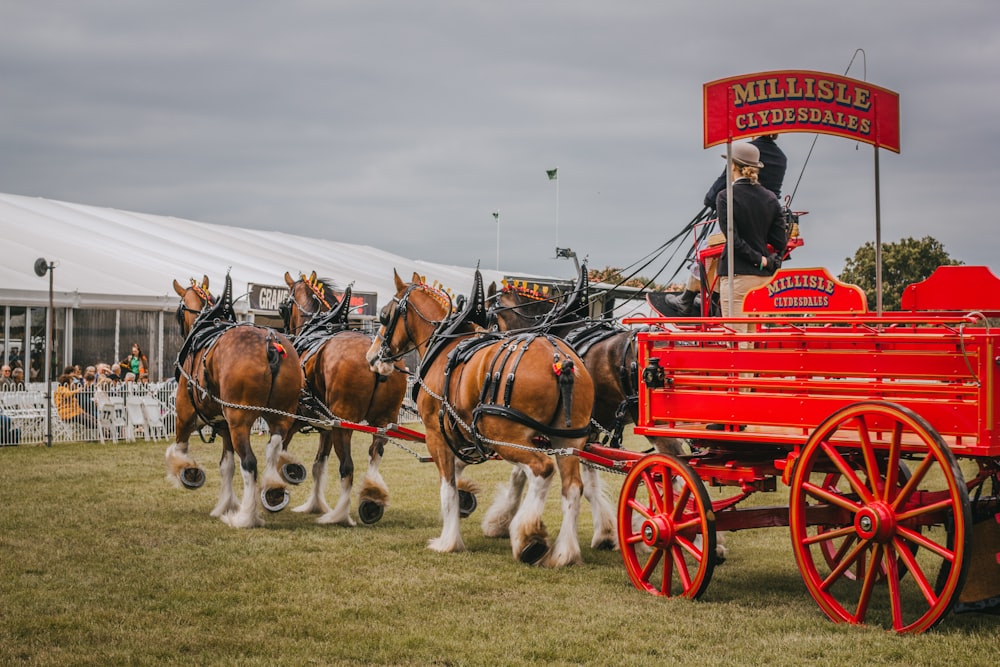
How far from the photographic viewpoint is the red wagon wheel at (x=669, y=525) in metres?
6.23

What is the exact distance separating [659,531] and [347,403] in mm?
4900

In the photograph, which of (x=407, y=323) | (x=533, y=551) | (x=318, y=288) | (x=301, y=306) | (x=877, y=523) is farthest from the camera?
(x=318, y=288)

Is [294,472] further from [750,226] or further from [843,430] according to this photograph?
[843,430]

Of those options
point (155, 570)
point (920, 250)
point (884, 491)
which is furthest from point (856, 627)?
point (920, 250)

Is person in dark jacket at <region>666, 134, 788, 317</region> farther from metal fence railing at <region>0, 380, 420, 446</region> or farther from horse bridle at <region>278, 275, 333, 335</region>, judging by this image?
metal fence railing at <region>0, 380, 420, 446</region>

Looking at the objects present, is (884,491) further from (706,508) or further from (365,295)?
(365,295)

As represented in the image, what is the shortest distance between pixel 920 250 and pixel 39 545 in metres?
26.4

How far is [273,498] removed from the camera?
33.5 ft

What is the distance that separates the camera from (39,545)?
8.47 metres

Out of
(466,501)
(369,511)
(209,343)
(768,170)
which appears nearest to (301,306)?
(209,343)

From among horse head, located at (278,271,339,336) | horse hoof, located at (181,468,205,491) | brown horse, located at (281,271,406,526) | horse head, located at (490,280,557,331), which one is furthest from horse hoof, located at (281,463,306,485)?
horse head, located at (490,280,557,331)

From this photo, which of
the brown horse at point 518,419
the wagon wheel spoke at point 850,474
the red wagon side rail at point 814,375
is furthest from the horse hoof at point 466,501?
the wagon wheel spoke at point 850,474

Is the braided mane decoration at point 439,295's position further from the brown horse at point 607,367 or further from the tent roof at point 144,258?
the tent roof at point 144,258

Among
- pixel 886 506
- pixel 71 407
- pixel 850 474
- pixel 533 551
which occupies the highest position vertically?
pixel 850 474
